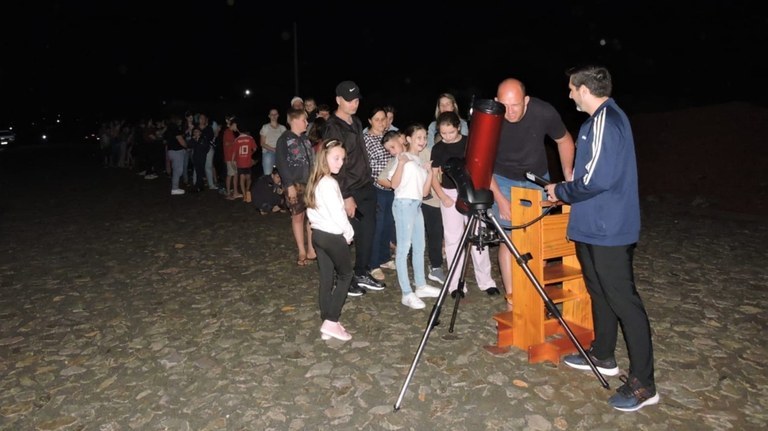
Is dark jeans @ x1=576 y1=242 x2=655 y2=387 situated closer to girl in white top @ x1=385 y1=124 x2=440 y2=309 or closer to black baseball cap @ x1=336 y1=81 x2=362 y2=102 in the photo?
girl in white top @ x1=385 y1=124 x2=440 y2=309

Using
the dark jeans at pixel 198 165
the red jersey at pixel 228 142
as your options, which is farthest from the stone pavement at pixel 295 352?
the dark jeans at pixel 198 165

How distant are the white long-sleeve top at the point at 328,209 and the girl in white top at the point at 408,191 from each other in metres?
0.86

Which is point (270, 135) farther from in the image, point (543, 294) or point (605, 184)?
point (605, 184)

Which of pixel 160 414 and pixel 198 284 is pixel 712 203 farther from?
pixel 160 414

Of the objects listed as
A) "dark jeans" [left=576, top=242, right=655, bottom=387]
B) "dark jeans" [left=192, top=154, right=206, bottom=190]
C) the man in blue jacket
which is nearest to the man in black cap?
the man in blue jacket

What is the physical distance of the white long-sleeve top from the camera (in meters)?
4.85

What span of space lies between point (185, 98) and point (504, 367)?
82.5 metres

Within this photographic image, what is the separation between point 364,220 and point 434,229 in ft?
2.84

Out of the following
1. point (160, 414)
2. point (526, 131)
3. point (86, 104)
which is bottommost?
point (160, 414)

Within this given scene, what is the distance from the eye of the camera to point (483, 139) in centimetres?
400

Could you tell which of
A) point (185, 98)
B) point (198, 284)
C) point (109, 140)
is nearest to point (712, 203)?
point (198, 284)

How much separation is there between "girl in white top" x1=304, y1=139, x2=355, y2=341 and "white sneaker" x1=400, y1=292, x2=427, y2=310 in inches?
36.2

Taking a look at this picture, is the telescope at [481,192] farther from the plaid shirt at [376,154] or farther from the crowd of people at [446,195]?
the plaid shirt at [376,154]

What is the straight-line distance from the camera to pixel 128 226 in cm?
1059
